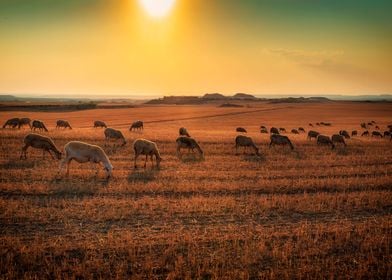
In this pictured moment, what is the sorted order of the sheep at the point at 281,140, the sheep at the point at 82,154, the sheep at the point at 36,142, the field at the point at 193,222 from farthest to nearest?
the sheep at the point at 281,140 < the sheep at the point at 36,142 < the sheep at the point at 82,154 < the field at the point at 193,222

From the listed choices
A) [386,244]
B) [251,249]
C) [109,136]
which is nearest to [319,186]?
[386,244]

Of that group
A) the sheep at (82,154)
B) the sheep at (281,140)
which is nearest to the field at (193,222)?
the sheep at (82,154)

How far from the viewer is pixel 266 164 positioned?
2311 cm

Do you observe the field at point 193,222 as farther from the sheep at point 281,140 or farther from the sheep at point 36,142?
the sheep at point 281,140

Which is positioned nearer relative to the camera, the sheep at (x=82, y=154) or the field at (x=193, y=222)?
the field at (x=193, y=222)

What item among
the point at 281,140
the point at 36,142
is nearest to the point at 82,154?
the point at 36,142

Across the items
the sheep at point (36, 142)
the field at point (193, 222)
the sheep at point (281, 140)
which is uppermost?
the sheep at point (36, 142)

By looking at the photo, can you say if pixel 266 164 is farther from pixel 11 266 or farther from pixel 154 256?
pixel 11 266

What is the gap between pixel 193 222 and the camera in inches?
463

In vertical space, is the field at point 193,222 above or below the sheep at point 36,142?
below

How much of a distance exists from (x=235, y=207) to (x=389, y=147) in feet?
83.3

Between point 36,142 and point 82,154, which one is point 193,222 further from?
point 36,142

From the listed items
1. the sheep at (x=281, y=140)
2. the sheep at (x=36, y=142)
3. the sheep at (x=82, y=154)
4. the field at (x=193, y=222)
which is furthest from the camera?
the sheep at (x=281, y=140)

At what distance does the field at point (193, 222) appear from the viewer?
28.2 feet
